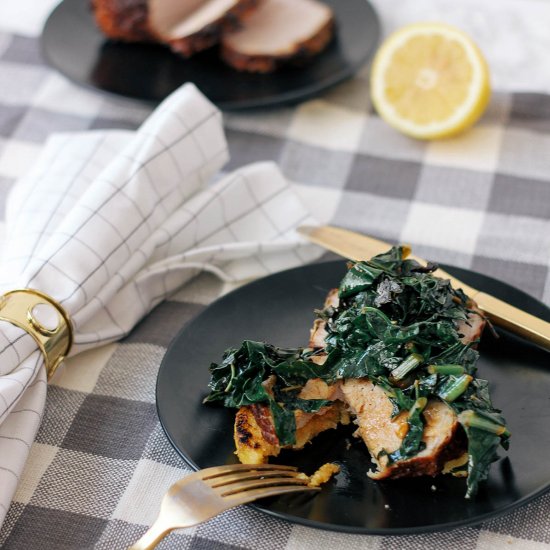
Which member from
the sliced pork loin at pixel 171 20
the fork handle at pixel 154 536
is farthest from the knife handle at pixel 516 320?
the sliced pork loin at pixel 171 20

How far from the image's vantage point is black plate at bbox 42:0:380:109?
323 centimetres

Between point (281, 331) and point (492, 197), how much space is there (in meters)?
1.08

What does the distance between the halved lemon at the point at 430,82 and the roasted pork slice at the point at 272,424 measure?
58.7 inches

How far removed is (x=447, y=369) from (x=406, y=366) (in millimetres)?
94

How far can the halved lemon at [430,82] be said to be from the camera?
3094 millimetres

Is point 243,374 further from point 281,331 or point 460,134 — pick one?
point 460,134

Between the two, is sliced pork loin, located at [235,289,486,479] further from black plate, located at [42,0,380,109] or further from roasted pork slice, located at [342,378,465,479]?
black plate, located at [42,0,380,109]

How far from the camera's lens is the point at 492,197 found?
2.94m

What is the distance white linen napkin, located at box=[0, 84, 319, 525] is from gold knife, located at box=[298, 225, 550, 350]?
0.28 ft

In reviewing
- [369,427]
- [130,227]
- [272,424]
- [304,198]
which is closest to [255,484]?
[272,424]

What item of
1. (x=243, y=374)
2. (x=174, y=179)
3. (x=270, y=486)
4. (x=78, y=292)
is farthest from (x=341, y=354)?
(x=174, y=179)

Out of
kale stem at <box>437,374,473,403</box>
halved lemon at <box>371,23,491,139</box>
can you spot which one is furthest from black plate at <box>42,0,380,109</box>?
kale stem at <box>437,374,473,403</box>

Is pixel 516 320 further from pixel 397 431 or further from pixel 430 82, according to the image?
pixel 430 82

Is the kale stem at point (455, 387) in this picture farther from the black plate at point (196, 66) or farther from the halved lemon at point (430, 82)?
the black plate at point (196, 66)
